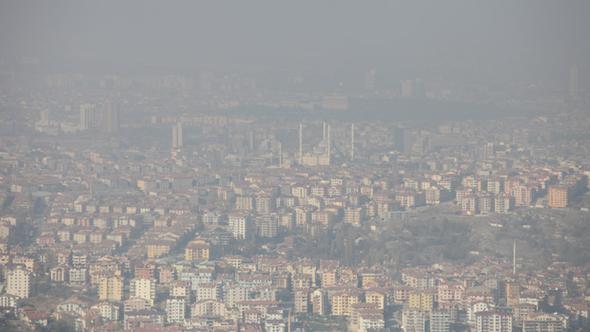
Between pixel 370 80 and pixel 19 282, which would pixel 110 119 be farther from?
pixel 19 282

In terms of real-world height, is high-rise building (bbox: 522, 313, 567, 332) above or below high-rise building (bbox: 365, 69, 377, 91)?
below

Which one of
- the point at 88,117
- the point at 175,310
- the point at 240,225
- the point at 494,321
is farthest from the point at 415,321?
the point at 88,117

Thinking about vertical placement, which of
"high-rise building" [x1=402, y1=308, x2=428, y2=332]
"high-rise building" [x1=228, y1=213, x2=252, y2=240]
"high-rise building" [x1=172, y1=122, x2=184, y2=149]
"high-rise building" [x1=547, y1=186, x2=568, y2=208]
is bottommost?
"high-rise building" [x1=402, y1=308, x2=428, y2=332]

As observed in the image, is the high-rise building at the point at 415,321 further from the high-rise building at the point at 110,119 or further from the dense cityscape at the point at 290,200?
the high-rise building at the point at 110,119

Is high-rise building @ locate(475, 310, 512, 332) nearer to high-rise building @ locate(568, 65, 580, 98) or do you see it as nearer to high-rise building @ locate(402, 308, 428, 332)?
high-rise building @ locate(402, 308, 428, 332)

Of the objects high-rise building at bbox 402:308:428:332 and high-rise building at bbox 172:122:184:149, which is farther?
high-rise building at bbox 172:122:184:149

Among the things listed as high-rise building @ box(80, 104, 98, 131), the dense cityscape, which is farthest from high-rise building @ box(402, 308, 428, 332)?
high-rise building @ box(80, 104, 98, 131)
